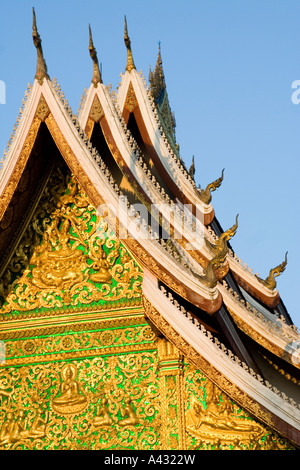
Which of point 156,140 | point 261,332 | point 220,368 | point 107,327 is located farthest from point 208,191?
point 220,368

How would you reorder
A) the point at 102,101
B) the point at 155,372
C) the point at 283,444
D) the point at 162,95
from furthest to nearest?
the point at 162,95
the point at 102,101
the point at 155,372
the point at 283,444

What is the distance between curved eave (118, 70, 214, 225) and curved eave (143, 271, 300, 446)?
5.15 metres

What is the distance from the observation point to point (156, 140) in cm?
1384

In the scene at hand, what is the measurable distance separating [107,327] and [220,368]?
158 cm

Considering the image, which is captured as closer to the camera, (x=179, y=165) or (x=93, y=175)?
(x=93, y=175)

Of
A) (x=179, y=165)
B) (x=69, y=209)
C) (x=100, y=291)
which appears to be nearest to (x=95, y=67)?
(x=179, y=165)

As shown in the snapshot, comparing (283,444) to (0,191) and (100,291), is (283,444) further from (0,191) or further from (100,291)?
(0,191)

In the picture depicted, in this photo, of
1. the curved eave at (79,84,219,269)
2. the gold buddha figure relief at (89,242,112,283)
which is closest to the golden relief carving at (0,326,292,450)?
the gold buddha figure relief at (89,242,112,283)

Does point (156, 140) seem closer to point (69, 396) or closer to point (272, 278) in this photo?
point (272, 278)

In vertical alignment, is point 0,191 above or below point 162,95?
below

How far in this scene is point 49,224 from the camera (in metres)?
9.77

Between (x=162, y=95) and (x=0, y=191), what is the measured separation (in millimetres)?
9191

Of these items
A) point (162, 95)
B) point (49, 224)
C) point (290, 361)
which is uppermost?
point (162, 95)

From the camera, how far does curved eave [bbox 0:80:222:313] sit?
833 cm
